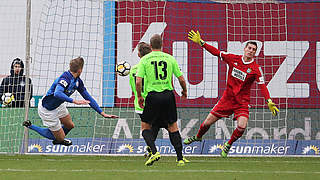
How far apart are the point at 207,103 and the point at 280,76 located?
1.96 m

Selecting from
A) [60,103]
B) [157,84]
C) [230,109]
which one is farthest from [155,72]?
[60,103]

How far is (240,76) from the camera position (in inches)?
416

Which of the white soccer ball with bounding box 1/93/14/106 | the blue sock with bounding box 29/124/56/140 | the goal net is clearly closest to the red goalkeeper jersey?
the goal net

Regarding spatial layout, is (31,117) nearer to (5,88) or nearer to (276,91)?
(5,88)

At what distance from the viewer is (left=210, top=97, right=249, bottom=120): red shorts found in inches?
418

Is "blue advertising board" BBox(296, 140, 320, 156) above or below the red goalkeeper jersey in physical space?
below

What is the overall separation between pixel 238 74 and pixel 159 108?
2456mm

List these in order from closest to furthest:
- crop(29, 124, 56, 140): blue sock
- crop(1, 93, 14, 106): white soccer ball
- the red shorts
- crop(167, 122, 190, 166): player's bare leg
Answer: crop(167, 122, 190, 166): player's bare leg
the red shorts
crop(29, 124, 56, 140): blue sock
crop(1, 93, 14, 106): white soccer ball

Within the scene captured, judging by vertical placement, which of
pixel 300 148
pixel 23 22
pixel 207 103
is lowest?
pixel 300 148

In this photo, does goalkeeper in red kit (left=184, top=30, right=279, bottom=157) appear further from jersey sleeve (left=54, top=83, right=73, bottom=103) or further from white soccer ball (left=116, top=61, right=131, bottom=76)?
jersey sleeve (left=54, top=83, right=73, bottom=103)

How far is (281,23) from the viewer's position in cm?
1519

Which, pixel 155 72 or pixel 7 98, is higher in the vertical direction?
pixel 155 72

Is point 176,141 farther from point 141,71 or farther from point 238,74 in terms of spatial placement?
point 238,74

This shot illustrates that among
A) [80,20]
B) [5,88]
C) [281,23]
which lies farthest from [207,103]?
[5,88]
